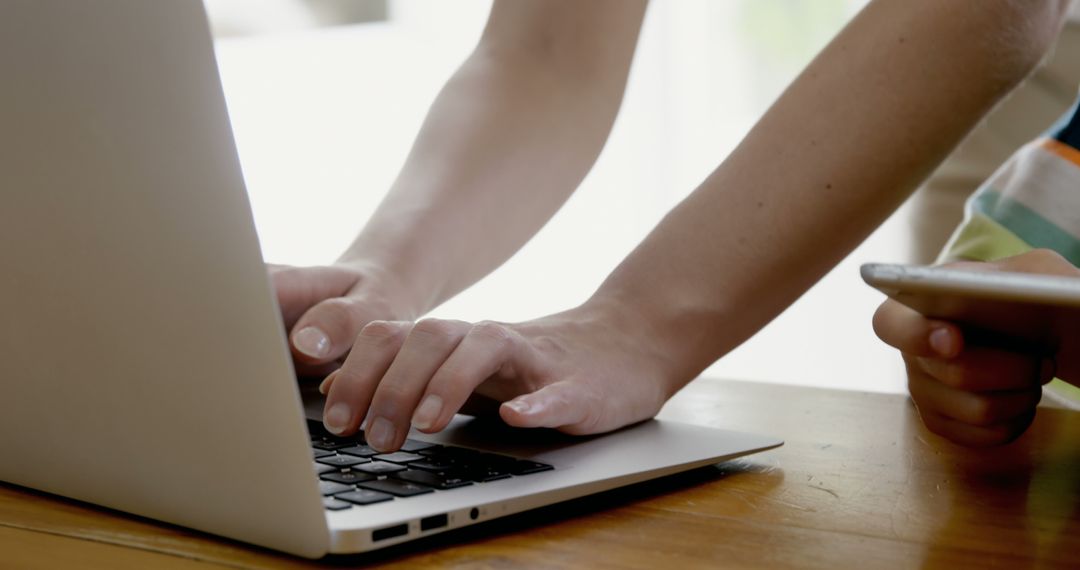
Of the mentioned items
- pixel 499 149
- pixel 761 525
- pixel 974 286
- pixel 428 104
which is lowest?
pixel 761 525

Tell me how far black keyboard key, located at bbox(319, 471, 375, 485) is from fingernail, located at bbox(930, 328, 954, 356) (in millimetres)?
286

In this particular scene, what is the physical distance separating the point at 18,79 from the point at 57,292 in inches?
3.6

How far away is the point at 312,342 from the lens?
0.75 meters

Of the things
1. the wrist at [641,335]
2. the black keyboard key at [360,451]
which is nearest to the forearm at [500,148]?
the wrist at [641,335]

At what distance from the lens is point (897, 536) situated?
505mm

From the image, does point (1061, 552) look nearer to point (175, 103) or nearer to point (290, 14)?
point (175, 103)

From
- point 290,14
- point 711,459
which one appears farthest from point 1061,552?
point 290,14

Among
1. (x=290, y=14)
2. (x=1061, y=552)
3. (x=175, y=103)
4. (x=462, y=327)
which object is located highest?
(x=290, y=14)

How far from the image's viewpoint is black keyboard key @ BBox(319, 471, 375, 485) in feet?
1.65

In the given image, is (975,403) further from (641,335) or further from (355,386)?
(355,386)

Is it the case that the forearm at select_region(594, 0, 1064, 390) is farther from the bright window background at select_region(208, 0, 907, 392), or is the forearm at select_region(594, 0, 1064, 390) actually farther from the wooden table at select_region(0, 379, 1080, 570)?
the bright window background at select_region(208, 0, 907, 392)

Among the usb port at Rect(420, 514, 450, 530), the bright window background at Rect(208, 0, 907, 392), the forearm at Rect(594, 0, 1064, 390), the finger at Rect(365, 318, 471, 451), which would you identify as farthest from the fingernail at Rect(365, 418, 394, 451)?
the bright window background at Rect(208, 0, 907, 392)

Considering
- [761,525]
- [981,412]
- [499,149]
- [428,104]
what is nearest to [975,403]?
[981,412]

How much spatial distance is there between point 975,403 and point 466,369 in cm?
29
